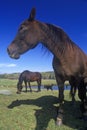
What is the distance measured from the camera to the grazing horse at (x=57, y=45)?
23.3 ft

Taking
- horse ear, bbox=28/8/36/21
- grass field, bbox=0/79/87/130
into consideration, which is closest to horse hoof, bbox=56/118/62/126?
grass field, bbox=0/79/87/130

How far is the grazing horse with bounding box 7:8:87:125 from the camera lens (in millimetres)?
7111

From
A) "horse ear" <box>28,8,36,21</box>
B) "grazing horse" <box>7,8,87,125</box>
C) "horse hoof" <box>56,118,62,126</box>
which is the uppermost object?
"horse ear" <box>28,8,36,21</box>

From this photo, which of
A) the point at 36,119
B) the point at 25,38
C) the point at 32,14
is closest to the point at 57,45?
the point at 25,38

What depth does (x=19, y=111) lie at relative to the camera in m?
9.09

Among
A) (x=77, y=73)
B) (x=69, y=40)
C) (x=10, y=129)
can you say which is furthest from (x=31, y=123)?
(x=69, y=40)

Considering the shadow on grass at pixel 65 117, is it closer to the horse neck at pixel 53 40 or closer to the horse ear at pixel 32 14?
the horse neck at pixel 53 40

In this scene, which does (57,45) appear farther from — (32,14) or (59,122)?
(59,122)

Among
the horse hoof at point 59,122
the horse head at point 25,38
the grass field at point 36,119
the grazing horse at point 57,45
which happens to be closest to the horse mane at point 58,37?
the grazing horse at point 57,45

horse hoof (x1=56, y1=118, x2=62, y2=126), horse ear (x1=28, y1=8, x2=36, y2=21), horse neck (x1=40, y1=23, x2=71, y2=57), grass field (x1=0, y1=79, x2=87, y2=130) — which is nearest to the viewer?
horse ear (x1=28, y1=8, x2=36, y2=21)

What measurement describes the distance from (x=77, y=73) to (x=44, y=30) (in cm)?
166

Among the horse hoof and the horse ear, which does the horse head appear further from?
the horse hoof

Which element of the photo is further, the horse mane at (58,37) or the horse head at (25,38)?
Result: the horse mane at (58,37)

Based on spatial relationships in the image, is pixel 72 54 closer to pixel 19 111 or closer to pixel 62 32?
pixel 62 32
